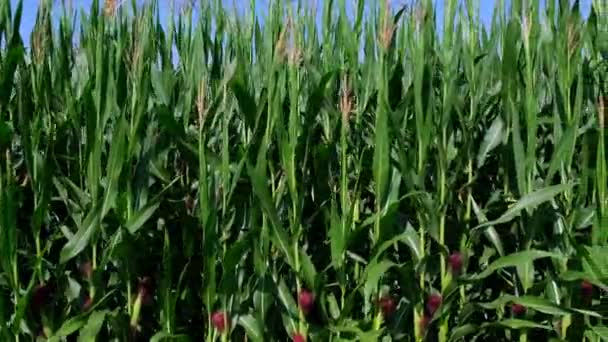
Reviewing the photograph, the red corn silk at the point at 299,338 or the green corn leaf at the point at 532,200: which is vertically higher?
the green corn leaf at the point at 532,200

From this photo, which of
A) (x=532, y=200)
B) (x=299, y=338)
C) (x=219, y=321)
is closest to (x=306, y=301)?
(x=299, y=338)

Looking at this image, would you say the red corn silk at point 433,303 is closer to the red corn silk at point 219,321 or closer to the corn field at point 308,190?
the corn field at point 308,190

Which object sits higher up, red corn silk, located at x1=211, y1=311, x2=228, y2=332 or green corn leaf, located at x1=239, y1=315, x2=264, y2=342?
red corn silk, located at x1=211, y1=311, x2=228, y2=332

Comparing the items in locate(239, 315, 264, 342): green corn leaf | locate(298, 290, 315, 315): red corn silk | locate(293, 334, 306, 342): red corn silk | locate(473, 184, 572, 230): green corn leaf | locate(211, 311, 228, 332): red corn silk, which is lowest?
locate(293, 334, 306, 342): red corn silk

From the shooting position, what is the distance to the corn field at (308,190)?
205 centimetres

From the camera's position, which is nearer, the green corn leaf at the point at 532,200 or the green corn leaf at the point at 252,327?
the green corn leaf at the point at 532,200

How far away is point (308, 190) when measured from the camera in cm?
231

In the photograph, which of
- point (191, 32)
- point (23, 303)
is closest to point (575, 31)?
point (191, 32)

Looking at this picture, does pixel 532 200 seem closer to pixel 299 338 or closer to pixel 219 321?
pixel 299 338

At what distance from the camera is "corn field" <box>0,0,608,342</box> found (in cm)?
205

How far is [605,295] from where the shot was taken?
7.11ft

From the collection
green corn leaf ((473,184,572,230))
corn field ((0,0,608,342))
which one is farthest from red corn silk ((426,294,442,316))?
green corn leaf ((473,184,572,230))

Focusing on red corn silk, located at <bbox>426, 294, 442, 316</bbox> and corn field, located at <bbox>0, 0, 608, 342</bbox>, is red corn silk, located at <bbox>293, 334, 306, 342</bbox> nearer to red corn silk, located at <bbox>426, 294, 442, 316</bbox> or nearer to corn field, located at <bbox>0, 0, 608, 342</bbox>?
corn field, located at <bbox>0, 0, 608, 342</bbox>

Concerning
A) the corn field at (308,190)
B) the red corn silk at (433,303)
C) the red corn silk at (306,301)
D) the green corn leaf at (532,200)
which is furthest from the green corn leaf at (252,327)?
the green corn leaf at (532,200)
